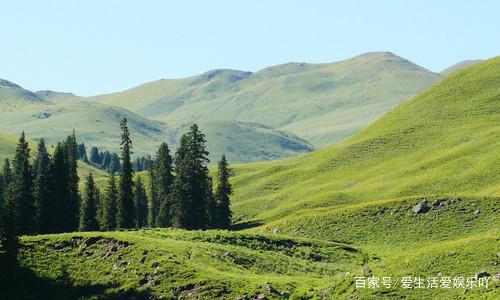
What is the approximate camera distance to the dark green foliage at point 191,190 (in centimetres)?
8900

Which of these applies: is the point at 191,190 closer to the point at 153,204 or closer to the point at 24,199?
the point at 24,199

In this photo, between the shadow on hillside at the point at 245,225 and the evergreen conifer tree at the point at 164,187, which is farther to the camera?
the shadow on hillside at the point at 245,225

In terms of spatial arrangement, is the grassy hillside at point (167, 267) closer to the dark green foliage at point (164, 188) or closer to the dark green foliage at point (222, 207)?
the dark green foliage at point (164, 188)

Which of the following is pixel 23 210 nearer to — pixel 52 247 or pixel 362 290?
pixel 52 247

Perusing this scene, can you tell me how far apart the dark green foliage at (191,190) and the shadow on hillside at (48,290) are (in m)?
34.8

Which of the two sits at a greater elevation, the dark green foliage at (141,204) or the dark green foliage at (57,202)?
the dark green foliage at (57,202)

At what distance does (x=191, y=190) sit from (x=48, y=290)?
1460 inches

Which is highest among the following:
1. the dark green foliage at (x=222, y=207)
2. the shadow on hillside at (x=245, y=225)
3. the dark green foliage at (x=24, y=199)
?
the dark green foliage at (x=24, y=199)

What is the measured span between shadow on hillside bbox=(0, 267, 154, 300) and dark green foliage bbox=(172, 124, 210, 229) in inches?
1372

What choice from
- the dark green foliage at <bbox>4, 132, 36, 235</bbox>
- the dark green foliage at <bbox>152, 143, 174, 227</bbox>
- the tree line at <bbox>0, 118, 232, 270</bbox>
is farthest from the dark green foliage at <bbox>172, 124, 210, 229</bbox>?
the dark green foliage at <bbox>4, 132, 36, 235</bbox>

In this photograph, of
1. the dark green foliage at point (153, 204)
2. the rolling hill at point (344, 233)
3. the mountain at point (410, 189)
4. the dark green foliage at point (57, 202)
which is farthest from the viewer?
the dark green foliage at point (153, 204)

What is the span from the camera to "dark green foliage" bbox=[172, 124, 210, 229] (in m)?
89.0

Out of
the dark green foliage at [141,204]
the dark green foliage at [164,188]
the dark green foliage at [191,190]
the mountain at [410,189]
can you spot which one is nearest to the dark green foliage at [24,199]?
the dark green foliage at [191,190]

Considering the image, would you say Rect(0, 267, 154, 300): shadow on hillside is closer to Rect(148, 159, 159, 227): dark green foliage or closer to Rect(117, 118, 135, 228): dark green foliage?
Rect(117, 118, 135, 228): dark green foliage
